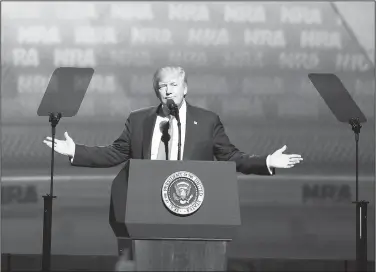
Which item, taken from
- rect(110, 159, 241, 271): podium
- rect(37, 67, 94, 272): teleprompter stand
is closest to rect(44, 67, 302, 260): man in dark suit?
rect(110, 159, 241, 271): podium

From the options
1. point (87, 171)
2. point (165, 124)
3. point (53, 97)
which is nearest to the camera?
point (165, 124)

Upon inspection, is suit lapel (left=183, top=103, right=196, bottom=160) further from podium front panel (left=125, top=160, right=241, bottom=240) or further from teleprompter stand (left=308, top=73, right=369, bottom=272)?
teleprompter stand (left=308, top=73, right=369, bottom=272)

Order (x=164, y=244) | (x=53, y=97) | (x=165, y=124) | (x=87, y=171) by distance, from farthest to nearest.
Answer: (x=87, y=171), (x=53, y=97), (x=165, y=124), (x=164, y=244)

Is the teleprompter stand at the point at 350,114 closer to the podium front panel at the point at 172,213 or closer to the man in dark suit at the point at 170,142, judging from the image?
the man in dark suit at the point at 170,142

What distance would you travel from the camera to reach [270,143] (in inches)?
192

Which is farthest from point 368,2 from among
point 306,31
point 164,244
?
point 164,244

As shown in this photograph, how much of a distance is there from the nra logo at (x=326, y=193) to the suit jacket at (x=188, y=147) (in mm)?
1712

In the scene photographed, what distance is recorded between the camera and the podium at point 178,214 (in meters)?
2.59

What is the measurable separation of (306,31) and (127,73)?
1.29 m

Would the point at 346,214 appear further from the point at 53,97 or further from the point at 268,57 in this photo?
the point at 53,97

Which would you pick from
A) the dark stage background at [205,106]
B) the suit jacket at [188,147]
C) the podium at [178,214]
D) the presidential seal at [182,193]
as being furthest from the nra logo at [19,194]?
the presidential seal at [182,193]

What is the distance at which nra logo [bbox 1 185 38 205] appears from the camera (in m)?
4.88

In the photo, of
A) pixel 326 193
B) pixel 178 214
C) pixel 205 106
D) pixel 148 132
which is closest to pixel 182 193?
pixel 178 214

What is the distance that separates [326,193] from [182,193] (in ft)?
8.17
